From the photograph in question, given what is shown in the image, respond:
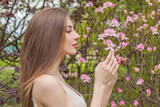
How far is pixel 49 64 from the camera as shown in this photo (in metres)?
1.58

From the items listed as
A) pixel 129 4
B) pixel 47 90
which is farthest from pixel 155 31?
pixel 129 4

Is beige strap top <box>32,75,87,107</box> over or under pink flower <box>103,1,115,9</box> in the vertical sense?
under

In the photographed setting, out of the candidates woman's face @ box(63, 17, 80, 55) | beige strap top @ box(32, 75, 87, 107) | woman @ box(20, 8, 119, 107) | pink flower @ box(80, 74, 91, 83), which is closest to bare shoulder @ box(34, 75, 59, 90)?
woman @ box(20, 8, 119, 107)

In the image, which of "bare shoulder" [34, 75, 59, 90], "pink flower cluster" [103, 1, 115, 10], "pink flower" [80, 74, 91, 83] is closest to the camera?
"bare shoulder" [34, 75, 59, 90]

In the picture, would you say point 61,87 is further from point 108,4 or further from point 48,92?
point 108,4

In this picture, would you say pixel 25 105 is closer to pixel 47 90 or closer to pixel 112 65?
pixel 47 90

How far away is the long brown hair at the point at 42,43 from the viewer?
1.58m

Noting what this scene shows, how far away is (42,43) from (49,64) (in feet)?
0.46

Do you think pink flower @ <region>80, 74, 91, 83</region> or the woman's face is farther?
pink flower @ <region>80, 74, 91, 83</region>

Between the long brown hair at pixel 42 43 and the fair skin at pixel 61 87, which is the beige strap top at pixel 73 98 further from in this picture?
the long brown hair at pixel 42 43

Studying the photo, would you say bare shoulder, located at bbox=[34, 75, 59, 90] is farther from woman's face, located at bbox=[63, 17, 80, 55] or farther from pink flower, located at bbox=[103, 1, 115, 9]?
pink flower, located at bbox=[103, 1, 115, 9]

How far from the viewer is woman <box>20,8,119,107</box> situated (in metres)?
1.54

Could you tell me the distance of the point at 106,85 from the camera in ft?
5.91

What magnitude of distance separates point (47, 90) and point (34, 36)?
0.36 m
